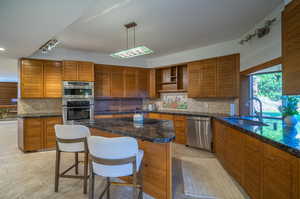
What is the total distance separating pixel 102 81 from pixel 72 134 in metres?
2.98

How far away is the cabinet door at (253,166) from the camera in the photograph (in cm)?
164

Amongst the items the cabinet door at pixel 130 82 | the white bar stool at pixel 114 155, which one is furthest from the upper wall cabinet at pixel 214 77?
the white bar stool at pixel 114 155

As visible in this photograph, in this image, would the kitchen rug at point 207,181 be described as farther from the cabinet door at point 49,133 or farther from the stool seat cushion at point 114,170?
the cabinet door at point 49,133

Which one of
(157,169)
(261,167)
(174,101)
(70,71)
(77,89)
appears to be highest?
(70,71)

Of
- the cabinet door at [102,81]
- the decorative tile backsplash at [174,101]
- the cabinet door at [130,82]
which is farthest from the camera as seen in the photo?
the cabinet door at [130,82]

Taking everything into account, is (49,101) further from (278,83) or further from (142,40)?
(278,83)

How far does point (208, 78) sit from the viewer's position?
4078 millimetres

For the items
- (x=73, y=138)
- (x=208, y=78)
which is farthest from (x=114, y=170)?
(x=208, y=78)

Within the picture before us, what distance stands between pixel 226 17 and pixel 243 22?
448 mm

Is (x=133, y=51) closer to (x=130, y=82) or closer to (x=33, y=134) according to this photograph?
(x=130, y=82)

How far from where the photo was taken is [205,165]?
9.77 feet

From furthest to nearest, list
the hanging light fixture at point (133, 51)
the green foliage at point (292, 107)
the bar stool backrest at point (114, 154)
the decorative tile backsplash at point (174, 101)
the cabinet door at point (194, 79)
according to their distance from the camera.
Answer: the decorative tile backsplash at point (174, 101) → the cabinet door at point (194, 79) → the hanging light fixture at point (133, 51) → the green foliage at point (292, 107) → the bar stool backrest at point (114, 154)

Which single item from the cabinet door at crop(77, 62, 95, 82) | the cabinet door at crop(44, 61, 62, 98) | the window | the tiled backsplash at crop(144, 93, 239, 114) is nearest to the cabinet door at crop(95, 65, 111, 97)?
the cabinet door at crop(77, 62, 95, 82)

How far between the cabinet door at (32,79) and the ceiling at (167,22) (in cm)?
93
